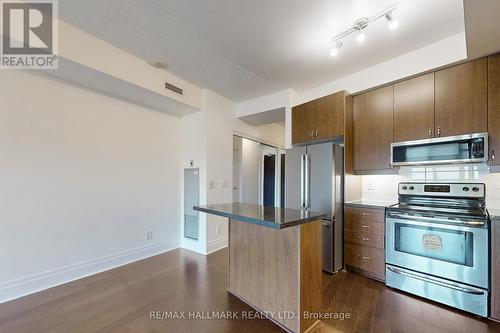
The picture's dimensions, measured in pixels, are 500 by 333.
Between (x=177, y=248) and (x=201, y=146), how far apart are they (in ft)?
6.31

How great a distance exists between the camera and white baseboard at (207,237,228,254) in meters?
3.84

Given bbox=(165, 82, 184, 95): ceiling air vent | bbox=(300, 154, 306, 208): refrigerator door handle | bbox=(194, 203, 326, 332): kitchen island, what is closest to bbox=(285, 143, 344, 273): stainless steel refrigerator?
bbox=(300, 154, 306, 208): refrigerator door handle

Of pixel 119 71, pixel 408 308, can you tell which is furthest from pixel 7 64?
pixel 408 308

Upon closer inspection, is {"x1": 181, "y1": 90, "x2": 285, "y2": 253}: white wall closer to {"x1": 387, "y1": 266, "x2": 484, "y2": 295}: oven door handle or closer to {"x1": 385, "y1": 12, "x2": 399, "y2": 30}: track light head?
{"x1": 387, "y1": 266, "x2": 484, "y2": 295}: oven door handle

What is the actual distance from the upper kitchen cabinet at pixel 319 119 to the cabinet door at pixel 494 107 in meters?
1.41

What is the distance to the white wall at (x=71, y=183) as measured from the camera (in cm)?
238

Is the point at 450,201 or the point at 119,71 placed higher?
the point at 119,71

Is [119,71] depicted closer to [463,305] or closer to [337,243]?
[337,243]

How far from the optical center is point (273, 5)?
1982 mm

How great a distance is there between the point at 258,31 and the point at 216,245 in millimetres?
3362

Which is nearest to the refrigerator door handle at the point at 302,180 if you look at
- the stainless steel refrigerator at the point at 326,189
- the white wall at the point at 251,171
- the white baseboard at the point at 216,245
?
the stainless steel refrigerator at the point at 326,189

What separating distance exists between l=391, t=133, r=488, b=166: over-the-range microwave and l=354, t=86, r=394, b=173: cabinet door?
16 centimetres

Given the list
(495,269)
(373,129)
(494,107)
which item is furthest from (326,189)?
(494,107)

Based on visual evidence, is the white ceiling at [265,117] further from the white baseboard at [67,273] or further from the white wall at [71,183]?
the white baseboard at [67,273]
